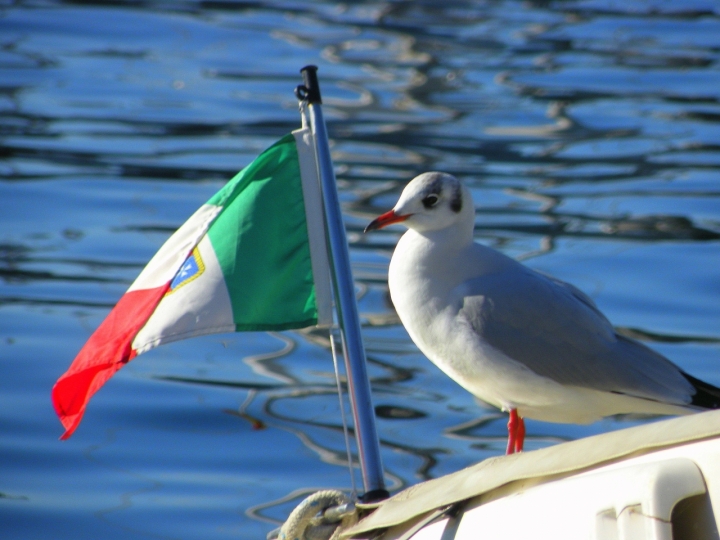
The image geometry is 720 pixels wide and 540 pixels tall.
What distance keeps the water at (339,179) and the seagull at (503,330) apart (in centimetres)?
205

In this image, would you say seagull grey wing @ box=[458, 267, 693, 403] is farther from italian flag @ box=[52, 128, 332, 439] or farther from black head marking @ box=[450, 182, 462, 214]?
italian flag @ box=[52, 128, 332, 439]

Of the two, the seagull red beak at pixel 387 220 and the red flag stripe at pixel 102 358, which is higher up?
the seagull red beak at pixel 387 220

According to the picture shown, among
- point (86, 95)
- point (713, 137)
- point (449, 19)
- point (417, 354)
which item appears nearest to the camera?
point (417, 354)

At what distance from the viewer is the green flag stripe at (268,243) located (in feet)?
10.9

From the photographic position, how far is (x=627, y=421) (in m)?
6.05

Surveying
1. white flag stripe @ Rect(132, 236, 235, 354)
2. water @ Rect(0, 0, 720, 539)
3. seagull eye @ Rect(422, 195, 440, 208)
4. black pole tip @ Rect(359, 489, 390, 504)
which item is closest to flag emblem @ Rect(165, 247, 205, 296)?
white flag stripe @ Rect(132, 236, 235, 354)

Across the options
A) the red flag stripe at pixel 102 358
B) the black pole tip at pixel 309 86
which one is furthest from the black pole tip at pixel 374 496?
the black pole tip at pixel 309 86

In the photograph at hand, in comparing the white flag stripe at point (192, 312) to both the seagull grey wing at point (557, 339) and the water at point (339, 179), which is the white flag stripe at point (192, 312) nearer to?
the seagull grey wing at point (557, 339)

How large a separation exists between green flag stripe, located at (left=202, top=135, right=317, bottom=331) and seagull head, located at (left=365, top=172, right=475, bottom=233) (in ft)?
0.86

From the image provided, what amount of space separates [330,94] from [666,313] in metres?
6.51

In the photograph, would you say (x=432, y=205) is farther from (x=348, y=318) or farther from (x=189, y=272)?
(x=189, y=272)

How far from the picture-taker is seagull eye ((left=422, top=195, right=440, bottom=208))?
335 centimetres

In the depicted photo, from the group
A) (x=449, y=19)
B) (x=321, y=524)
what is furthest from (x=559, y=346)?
(x=449, y=19)

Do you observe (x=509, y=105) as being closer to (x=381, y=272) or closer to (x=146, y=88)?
(x=146, y=88)
